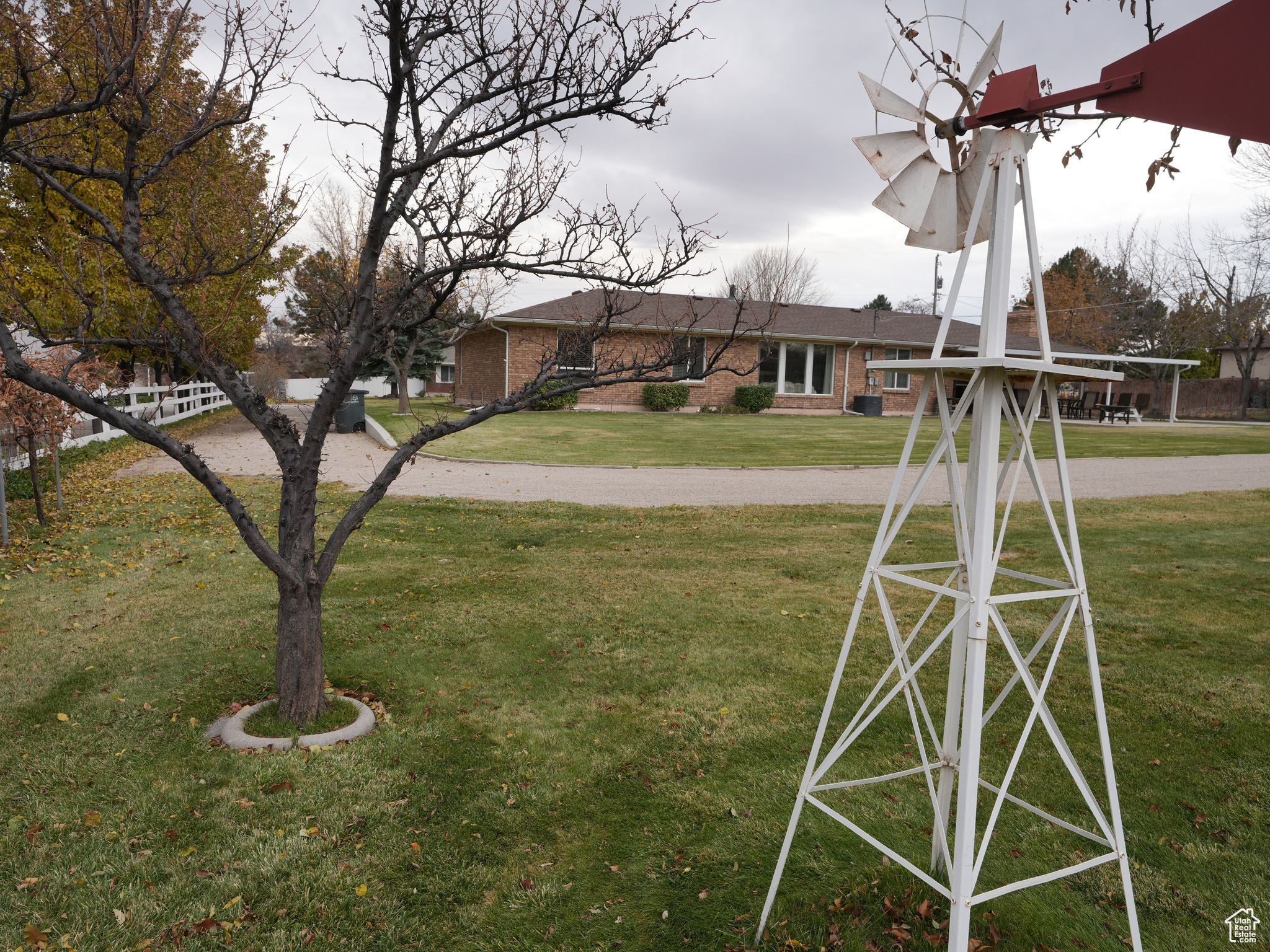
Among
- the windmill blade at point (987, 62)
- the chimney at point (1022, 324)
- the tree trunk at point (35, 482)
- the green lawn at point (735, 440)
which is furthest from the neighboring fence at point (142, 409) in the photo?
the chimney at point (1022, 324)

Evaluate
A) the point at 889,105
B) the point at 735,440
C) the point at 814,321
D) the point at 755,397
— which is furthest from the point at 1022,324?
the point at 889,105

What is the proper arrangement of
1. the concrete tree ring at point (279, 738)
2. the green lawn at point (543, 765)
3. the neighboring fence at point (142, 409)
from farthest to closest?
the neighboring fence at point (142, 409), the concrete tree ring at point (279, 738), the green lawn at point (543, 765)

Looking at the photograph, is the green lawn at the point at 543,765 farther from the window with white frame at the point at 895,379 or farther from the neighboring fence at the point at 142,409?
the window with white frame at the point at 895,379

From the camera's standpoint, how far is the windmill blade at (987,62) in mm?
2439

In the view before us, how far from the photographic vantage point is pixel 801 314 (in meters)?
31.8

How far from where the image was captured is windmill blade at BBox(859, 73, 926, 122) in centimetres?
259

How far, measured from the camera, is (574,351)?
448 cm

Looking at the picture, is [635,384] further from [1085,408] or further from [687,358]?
[687,358]

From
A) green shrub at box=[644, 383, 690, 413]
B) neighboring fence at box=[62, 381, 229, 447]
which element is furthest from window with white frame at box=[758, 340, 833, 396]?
neighboring fence at box=[62, 381, 229, 447]

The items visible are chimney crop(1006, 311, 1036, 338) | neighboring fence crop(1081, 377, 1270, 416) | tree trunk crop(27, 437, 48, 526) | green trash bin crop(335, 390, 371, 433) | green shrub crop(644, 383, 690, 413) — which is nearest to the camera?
tree trunk crop(27, 437, 48, 526)

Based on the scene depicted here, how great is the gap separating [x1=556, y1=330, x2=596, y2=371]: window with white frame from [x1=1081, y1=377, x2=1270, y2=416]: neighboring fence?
127ft

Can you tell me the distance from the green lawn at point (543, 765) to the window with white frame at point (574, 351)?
2104 millimetres

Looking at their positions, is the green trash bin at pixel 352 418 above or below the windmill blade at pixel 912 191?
below

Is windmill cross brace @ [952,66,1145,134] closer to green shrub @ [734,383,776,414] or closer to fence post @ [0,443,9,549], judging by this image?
fence post @ [0,443,9,549]
